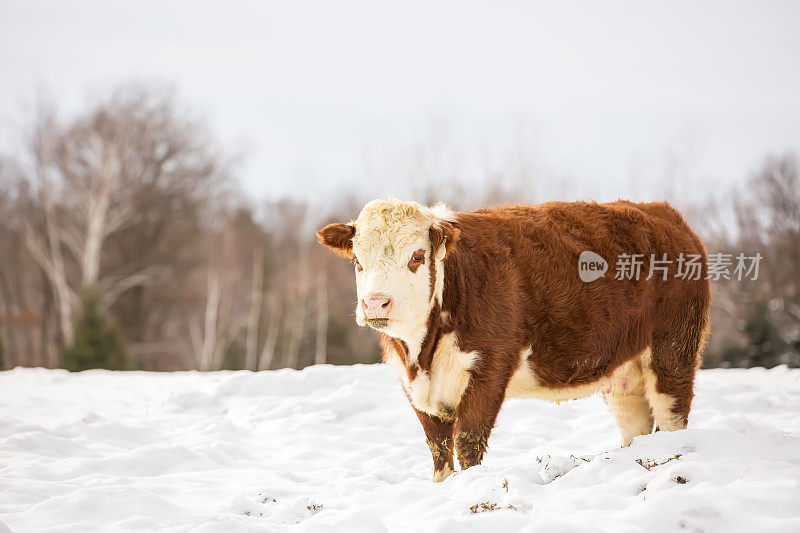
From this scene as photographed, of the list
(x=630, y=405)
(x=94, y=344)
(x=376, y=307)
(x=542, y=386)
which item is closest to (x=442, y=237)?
(x=376, y=307)

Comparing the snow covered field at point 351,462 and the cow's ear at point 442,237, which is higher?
the cow's ear at point 442,237

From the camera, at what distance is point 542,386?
4.72 m

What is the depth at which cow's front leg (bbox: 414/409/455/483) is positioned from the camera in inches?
181

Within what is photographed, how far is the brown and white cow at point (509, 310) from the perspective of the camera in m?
4.31

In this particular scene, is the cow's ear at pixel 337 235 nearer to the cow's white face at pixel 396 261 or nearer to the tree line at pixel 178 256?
the cow's white face at pixel 396 261

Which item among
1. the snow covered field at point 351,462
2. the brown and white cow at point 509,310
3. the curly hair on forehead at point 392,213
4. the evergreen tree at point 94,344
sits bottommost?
the evergreen tree at point 94,344

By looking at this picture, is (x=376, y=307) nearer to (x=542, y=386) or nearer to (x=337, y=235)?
(x=337, y=235)

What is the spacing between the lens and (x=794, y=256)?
82.7 feet

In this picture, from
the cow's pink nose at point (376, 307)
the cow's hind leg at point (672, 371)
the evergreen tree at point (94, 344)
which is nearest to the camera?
the cow's pink nose at point (376, 307)

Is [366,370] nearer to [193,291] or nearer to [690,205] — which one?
[193,291]

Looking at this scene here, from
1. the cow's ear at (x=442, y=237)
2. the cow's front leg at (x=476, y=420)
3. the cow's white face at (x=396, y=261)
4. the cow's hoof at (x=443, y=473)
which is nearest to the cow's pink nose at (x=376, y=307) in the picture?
the cow's white face at (x=396, y=261)

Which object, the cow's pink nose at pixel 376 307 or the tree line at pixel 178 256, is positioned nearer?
the cow's pink nose at pixel 376 307

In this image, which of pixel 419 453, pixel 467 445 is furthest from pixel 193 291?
pixel 467 445

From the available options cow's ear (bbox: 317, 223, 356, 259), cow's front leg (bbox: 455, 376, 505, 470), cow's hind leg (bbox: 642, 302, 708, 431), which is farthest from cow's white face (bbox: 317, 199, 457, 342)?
cow's hind leg (bbox: 642, 302, 708, 431)
